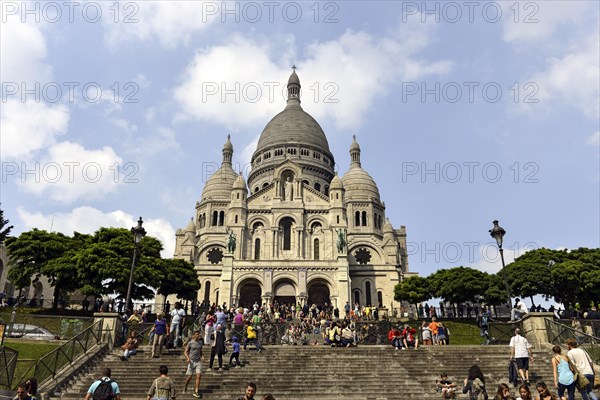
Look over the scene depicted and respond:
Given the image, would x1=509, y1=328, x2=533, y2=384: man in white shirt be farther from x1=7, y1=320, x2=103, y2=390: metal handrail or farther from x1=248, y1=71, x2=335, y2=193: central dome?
x1=248, y1=71, x2=335, y2=193: central dome

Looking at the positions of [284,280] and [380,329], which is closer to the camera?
[380,329]

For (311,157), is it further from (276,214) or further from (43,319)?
(43,319)

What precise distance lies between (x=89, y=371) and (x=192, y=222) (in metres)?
46.9

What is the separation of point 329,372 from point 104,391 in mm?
8674

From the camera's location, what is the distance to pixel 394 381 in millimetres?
15828

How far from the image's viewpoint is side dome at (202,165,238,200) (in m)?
64.3

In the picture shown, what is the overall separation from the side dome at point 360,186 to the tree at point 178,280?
90.4ft

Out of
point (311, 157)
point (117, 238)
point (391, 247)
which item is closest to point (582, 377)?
point (117, 238)

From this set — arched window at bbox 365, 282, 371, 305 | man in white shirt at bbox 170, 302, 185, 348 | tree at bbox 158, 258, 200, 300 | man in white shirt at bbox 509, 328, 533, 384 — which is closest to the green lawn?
man in white shirt at bbox 170, 302, 185, 348

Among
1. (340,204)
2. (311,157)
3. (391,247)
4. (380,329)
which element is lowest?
(380,329)

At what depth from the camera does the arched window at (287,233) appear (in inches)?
2080

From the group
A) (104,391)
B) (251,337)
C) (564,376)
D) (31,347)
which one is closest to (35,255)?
(31,347)

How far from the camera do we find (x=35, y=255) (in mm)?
36000

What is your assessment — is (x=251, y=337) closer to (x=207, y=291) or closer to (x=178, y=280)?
(x=178, y=280)
